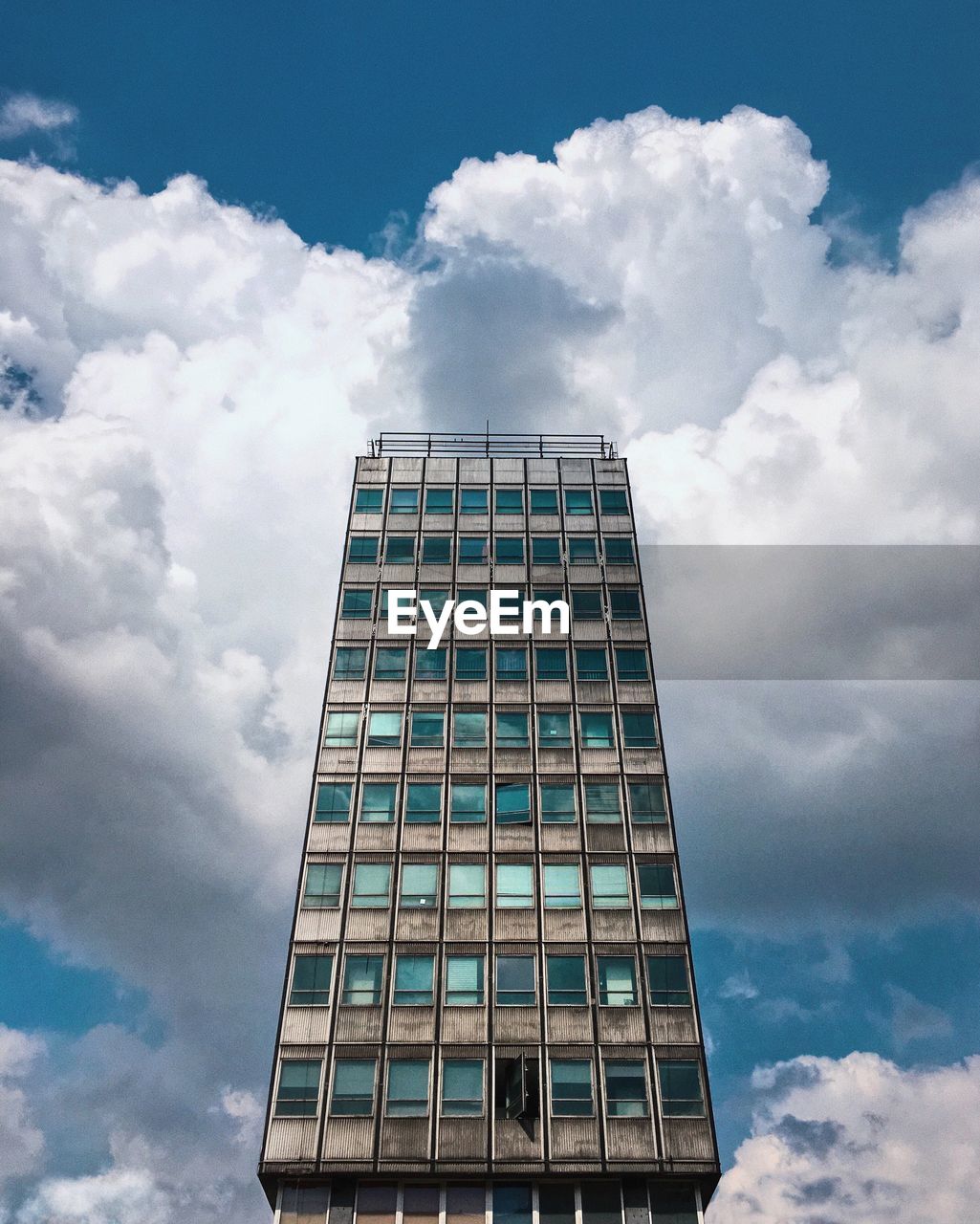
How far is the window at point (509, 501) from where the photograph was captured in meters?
65.9

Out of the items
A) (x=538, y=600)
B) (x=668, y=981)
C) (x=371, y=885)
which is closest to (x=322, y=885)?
(x=371, y=885)

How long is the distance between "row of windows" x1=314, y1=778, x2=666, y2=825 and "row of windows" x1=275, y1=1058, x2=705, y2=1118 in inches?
442

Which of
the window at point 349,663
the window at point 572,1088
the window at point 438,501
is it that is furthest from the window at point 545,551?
the window at point 572,1088

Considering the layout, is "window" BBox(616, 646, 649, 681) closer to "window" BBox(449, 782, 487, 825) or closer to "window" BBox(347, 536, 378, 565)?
"window" BBox(449, 782, 487, 825)

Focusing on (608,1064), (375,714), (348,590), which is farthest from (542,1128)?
(348,590)

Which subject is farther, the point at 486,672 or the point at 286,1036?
the point at 486,672

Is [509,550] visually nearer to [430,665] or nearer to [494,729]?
[430,665]

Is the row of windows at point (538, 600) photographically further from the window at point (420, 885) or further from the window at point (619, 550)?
the window at point (420, 885)

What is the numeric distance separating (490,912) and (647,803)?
31.1ft

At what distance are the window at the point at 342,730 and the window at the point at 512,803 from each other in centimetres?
792

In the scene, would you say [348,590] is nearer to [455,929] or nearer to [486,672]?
[486,672]

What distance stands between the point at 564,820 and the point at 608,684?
8.41 meters

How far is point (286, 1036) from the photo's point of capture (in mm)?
46219

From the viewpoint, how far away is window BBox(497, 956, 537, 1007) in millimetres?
47312
